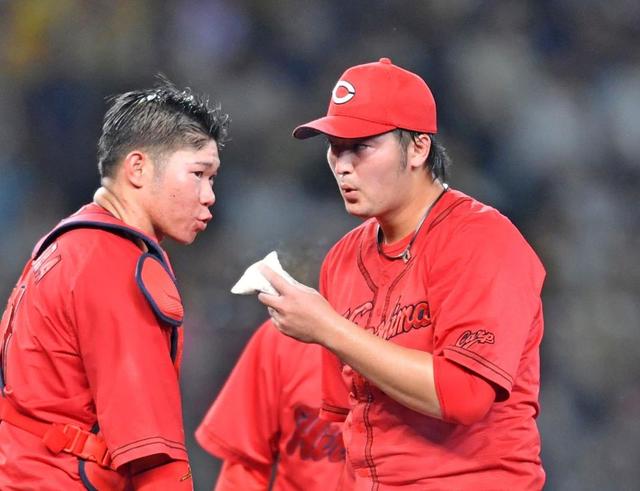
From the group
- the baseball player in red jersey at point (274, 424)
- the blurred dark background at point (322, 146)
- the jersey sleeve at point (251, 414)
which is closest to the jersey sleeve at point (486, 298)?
the baseball player in red jersey at point (274, 424)

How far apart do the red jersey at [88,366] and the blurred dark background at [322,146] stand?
2.57m

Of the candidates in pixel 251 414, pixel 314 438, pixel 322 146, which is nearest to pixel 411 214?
pixel 314 438

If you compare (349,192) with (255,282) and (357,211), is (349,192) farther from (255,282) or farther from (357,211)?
(255,282)

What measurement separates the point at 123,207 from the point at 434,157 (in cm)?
88

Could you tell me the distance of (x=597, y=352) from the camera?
516cm

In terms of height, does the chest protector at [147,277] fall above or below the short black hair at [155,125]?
below

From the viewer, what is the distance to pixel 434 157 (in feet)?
9.02

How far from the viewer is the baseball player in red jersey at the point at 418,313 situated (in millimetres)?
2346

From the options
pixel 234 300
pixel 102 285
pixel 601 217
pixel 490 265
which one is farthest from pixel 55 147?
pixel 490 265

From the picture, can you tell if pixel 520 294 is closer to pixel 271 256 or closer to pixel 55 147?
pixel 271 256

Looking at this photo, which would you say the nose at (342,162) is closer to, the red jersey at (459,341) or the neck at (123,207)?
the red jersey at (459,341)

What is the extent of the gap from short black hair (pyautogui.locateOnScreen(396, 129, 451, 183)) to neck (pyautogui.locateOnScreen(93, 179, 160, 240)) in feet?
2.42

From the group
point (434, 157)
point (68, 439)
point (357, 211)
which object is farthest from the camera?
point (434, 157)

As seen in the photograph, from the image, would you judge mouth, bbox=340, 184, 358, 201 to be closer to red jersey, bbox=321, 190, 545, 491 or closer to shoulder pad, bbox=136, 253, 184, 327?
red jersey, bbox=321, 190, 545, 491
